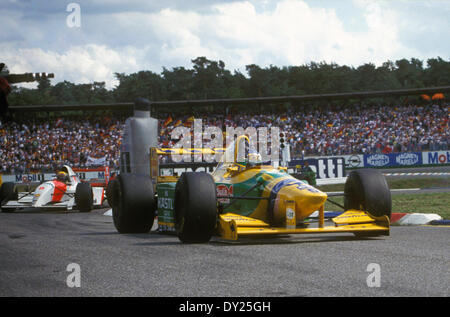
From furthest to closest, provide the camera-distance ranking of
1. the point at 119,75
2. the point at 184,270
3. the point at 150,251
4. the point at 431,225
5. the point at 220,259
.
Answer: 1. the point at 119,75
2. the point at 431,225
3. the point at 150,251
4. the point at 220,259
5. the point at 184,270

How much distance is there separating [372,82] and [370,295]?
75.1 meters

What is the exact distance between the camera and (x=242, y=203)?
Answer: 9.95 metres

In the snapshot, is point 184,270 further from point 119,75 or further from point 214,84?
point 119,75

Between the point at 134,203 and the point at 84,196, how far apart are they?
9.11 meters

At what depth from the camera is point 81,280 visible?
19.6 ft

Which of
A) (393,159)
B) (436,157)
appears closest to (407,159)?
(393,159)

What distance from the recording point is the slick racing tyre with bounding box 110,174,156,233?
1065 centimetres

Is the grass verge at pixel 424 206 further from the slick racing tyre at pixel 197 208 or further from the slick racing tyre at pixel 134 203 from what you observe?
the slick racing tyre at pixel 197 208

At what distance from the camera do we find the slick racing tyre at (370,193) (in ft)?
31.4

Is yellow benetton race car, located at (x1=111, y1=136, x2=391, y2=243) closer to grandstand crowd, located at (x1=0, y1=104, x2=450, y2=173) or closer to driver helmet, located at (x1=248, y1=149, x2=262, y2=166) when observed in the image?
driver helmet, located at (x1=248, y1=149, x2=262, y2=166)

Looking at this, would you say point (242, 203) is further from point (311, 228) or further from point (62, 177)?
point (62, 177)

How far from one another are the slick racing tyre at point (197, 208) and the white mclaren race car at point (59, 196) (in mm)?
11020

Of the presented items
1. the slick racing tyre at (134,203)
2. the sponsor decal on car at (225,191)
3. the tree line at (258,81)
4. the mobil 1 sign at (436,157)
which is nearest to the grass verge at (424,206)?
the sponsor decal on car at (225,191)
